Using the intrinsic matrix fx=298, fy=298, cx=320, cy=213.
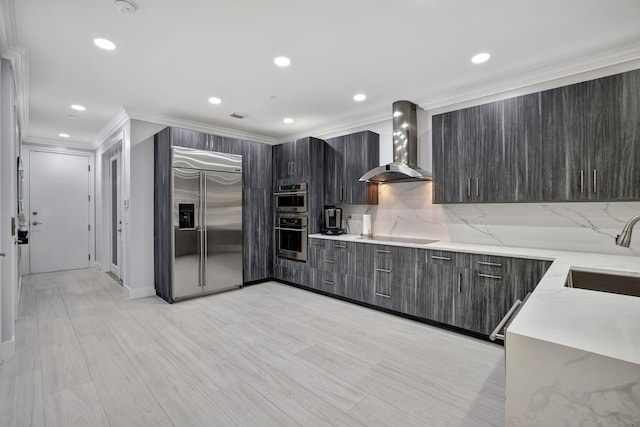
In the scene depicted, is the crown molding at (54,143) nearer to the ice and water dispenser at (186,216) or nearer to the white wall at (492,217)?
the ice and water dispenser at (186,216)

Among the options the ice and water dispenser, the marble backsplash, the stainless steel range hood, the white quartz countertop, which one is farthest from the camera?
the ice and water dispenser

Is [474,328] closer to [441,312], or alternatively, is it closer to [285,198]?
[441,312]

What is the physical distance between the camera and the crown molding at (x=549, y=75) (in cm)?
262

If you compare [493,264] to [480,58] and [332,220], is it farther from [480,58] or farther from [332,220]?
[332,220]

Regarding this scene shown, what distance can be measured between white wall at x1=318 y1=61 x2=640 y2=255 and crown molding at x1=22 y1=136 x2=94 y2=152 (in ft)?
18.2

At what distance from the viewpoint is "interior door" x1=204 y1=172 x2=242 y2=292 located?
4312mm

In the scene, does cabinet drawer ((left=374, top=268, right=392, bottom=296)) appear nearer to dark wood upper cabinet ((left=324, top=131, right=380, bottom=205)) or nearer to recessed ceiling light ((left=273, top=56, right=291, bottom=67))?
dark wood upper cabinet ((left=324, top=131, right=380, bottom=205))

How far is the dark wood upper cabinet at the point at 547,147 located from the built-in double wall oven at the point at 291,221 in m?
2.02

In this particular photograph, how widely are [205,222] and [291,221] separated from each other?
1.29m

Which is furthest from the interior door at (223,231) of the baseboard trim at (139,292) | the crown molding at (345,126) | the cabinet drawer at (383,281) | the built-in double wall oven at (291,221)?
the cabinet drawer at (383,281)

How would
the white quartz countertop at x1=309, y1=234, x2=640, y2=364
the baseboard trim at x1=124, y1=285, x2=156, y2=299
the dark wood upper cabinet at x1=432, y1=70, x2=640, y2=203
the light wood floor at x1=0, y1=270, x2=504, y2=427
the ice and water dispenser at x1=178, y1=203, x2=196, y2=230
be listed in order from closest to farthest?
1. the white quartz countertop at x1=309, y1=234, x2=640, y2=364
2. the light wood floor at x1=0, y1=270, x2=504, y2=427
3. the dark wood upper cabinet at x1=432, y1=70, x2=640, y2=203
4. the ice and water dispenser at x1=178, y1=203, x2=196, y2=230
5. the baseboard trim at x1=124, y1=285, x2=156, y2=299

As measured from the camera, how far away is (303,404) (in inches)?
77.0

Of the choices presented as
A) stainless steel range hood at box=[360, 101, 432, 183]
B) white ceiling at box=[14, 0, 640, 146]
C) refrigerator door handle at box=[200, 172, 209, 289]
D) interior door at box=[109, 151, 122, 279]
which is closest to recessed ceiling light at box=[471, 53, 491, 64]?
white ceiling at box=[14, 0, 640, 146]

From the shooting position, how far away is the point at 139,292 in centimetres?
425
